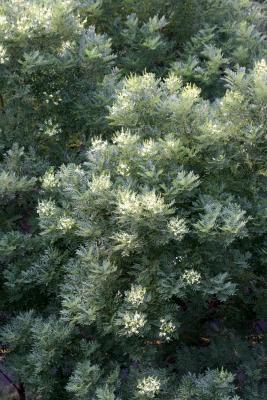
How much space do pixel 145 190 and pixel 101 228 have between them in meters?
0.60

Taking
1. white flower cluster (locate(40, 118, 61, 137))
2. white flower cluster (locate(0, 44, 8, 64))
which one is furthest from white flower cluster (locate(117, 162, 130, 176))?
white flower cluster (locate(0, 44, 8, 64))

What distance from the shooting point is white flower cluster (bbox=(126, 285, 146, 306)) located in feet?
15.7

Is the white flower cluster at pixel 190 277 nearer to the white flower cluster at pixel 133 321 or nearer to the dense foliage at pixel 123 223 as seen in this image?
the dense foliage at pixel 123 223

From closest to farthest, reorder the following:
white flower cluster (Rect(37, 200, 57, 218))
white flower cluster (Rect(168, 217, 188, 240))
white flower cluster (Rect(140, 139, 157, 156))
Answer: white flower cluster (Rect(168, 217, 188, 240)) < white flower cluster (Rect(140, 139, 157, 156)) < white flower cluster (Rect(37, 200, 57, 218))

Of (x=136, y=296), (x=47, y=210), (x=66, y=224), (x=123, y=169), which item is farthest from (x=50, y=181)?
(x=136, y=296)

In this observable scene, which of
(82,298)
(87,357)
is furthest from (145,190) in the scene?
(87,357)

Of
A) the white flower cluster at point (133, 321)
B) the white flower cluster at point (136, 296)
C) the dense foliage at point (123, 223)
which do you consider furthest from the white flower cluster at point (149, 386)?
the white flower cluster at point (136, 296)

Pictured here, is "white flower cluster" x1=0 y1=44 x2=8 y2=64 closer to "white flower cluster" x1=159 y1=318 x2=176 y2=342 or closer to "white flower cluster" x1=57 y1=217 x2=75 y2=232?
"white flower cluster" x1=57 y1=217 x2=75 y2=232

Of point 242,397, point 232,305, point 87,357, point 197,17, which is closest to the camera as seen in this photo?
point 87,357

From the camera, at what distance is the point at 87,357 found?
→ 5426 mm

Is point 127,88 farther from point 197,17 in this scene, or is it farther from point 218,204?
point 197,17

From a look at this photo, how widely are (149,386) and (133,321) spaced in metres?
0.70

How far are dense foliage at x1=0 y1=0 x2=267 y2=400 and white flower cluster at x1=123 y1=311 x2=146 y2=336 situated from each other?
13mm

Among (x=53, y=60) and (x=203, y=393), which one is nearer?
(x=203, y=393)
